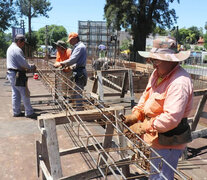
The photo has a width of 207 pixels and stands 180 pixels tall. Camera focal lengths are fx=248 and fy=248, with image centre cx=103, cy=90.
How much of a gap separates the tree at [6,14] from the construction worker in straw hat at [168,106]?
126 ft

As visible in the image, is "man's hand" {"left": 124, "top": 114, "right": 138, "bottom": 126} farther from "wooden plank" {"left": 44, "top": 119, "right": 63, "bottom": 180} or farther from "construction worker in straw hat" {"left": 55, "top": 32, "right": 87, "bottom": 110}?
"construction worker in straw hat" {"left": 55, "top": 32, "right": 87, "bottom": 110}

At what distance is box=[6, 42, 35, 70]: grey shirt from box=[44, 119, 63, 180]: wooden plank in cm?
340

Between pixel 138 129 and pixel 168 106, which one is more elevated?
pixel 168 106

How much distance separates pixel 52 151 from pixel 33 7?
43751 mm

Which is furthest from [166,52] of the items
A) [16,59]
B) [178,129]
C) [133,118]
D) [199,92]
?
[16,59]

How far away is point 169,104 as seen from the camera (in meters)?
2.04

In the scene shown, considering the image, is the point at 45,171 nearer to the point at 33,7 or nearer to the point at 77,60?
the point at 77,60

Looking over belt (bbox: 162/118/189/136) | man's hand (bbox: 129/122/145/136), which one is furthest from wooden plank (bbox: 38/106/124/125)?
belt (bbox: 162/118/189/136)

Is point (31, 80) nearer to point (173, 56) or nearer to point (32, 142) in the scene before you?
point (32, 142)

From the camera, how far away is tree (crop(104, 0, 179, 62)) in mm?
23812

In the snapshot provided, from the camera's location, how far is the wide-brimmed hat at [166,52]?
2.18 meters

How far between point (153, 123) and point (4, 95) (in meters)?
7.20

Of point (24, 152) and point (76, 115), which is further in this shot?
point (24, 152)

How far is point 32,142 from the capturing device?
455 cm
